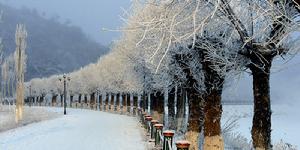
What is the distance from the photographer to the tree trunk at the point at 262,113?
1212cm

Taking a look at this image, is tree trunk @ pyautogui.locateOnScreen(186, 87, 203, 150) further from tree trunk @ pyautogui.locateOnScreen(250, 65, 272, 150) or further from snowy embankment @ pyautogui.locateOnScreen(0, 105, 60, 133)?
snowy embankment @ pyautogui.locateOnScreen(0, 105, 60, 133)

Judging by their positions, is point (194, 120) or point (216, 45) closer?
point (216, 45)

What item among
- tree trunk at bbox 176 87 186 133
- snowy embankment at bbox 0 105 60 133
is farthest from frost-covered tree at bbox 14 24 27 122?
tree trunk at bbox 176 87 186 133

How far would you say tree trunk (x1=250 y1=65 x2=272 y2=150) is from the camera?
1212 centimetres

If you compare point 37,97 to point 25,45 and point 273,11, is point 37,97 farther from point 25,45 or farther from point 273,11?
point 273,11

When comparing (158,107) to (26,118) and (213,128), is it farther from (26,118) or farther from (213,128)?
(213,128)

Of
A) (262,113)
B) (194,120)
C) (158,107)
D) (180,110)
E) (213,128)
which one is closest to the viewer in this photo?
(262,113)

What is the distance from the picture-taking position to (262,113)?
12141 mm

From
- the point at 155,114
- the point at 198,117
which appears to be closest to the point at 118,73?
the point at 155,114

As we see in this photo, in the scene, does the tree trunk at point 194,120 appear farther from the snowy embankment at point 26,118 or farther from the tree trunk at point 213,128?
the snowy embankment at point 26,118

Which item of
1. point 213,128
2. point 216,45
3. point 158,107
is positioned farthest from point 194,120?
point 158,107

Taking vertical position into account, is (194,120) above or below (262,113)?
below

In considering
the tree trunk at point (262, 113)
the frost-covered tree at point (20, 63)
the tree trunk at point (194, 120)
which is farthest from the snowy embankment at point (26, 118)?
the tree trunk at point (262, 113)

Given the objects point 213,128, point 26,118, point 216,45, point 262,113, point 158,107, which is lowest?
point 26,118
